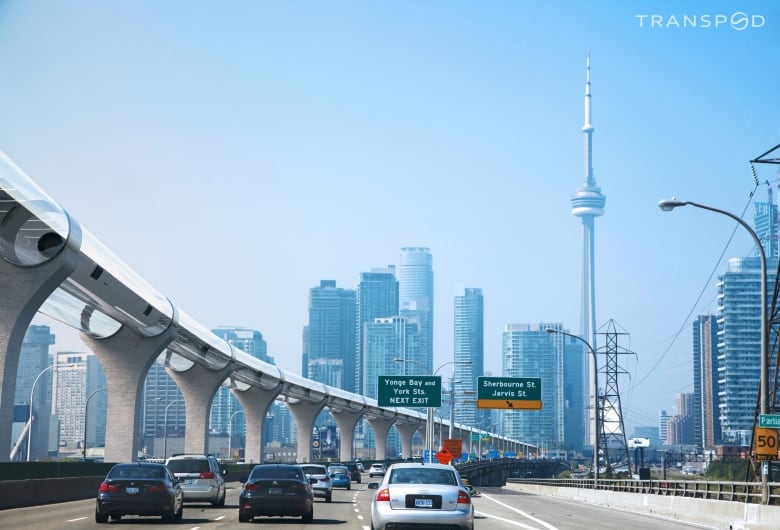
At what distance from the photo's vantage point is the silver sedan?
20375mm

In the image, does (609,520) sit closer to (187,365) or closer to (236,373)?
(187,365)

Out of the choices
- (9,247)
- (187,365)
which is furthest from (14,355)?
(187,365)

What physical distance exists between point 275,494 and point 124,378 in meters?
36.4

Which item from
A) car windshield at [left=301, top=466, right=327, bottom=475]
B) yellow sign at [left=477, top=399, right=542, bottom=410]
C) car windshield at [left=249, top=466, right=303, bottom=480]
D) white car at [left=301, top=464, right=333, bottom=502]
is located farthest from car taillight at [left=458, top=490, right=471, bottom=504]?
yellow sign at [left=477, top=399, right=542, bottom=410]

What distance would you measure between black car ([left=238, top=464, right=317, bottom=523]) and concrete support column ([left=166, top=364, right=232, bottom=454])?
2149 inches

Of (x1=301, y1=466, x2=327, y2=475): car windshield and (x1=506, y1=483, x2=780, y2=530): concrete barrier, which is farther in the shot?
(x1=301, y1=466, x2=327, y2=475): car windshield

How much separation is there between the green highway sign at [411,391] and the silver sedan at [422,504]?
201 ft

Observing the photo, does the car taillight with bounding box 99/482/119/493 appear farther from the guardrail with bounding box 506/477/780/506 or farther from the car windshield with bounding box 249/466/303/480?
the guardrail with bounding box 506/477/780/506

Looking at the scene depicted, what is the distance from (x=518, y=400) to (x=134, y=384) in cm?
3068

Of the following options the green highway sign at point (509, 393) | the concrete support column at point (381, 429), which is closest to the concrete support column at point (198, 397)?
the green highway sign at point (509, 393)

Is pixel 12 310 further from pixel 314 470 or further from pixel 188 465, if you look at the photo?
pixel 314 470

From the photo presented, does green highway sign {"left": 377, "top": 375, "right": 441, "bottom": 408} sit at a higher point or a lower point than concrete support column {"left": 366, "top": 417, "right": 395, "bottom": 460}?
higher

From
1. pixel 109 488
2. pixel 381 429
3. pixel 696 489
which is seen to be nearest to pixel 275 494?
pixel 109 488

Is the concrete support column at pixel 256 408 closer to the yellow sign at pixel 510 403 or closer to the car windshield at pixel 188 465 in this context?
the yellow sign at pixel 510 403
